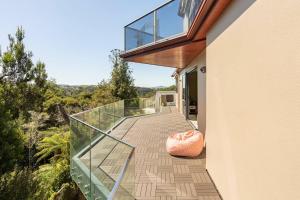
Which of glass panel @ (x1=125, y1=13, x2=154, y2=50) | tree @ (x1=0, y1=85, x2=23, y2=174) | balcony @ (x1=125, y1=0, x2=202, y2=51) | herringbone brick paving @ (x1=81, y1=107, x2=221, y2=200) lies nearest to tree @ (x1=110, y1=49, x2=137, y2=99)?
glass panel @ (x1=125, y1=13, x2=154, y2=50)

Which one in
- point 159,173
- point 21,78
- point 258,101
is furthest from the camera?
point 21,78

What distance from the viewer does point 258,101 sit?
2.88 m

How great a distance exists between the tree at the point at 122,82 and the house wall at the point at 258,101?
71.7 feet

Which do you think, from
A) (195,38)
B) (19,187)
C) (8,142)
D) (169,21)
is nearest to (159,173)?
(195,38)

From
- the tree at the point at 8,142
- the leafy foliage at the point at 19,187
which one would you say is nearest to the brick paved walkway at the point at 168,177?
the leafy foliage at the point at 19,187

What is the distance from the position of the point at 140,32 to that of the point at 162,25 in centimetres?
133

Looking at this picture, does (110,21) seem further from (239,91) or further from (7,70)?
(239,91)

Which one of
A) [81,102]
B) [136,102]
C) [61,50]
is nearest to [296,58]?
[136,102]

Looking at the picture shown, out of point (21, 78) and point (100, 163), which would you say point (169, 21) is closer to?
point (100, 163)

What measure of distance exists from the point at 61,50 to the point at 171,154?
2916 centimetres

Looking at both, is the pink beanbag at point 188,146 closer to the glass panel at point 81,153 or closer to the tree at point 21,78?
the glass panel at point 81,153

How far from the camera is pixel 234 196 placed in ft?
12.3

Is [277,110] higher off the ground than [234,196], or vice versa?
[277,110]

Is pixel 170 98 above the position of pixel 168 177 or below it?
above
